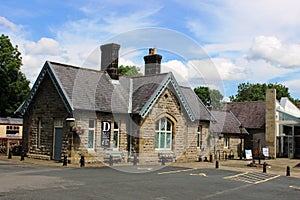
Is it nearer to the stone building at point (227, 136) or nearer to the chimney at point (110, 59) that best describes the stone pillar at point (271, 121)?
the stone building at point (227, 136)

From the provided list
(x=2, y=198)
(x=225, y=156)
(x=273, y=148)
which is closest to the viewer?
(x=2, y=198)

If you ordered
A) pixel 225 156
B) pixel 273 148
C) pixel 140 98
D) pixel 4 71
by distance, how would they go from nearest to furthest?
pixel 140 98 < pixel 225 156 < pixel 273 148 < pixel 4 71

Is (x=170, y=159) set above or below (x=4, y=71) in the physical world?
below

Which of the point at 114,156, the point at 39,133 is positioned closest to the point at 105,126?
the point at 114,156

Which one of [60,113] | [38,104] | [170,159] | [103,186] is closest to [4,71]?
[38,104]

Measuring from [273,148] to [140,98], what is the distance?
63.1ft

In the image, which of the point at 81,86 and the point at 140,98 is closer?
the point at 81,86

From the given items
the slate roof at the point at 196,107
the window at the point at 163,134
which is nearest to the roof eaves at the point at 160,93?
the window at the point at 163,134

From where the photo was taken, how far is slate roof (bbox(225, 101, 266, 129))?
42.8 meters

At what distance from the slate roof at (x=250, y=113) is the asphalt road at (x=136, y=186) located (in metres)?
23.2

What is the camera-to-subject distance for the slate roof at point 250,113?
4278 centimetres

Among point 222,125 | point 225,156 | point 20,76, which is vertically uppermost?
point 20,76

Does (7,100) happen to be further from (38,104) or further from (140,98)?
(140,98)

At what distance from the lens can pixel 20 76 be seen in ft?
158
